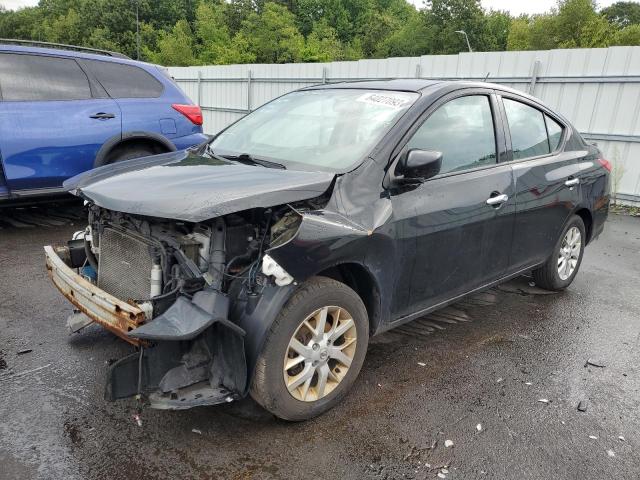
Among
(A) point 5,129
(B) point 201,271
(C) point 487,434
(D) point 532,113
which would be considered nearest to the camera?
(B) point 201,271

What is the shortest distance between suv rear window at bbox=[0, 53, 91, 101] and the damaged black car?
2.76 meters

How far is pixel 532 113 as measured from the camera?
4.12 meters

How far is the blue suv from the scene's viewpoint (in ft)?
17.2

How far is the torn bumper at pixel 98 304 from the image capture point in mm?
2344

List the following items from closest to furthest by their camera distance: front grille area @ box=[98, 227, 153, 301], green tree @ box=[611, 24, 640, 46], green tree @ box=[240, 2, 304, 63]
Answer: front grille area @ box=[98, 227, 153, 301] < green tree @ box=[240, 2, 304, 63] < green tree @ box=[611, 24, 640, 46]

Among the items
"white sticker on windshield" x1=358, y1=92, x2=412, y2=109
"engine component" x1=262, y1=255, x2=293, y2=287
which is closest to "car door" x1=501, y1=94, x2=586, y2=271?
"white sticker on windshield" x1=358, y1=92, x2=412, y2=109

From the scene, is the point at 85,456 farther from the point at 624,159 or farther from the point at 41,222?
the point at 624,159

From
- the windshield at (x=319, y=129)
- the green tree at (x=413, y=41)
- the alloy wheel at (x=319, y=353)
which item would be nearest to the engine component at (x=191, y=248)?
the alloy wheel at (x=319, y=353)

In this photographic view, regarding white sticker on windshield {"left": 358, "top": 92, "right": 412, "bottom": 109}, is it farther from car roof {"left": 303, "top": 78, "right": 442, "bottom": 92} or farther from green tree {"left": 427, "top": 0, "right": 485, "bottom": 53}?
green tree {"left": 427, "top": 0, "right": 485, "bottom": 53}

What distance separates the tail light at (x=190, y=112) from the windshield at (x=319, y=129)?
2.60 m

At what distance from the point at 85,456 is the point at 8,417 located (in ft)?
1.89

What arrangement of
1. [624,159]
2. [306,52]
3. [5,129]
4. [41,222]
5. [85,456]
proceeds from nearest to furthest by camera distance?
[85,456] < [5,129] < [41,222] < [624,159] < [306,52]

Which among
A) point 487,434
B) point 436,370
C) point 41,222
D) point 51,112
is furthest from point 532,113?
point 41,222

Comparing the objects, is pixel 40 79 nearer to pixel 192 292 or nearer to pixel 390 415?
pixel 192 292
